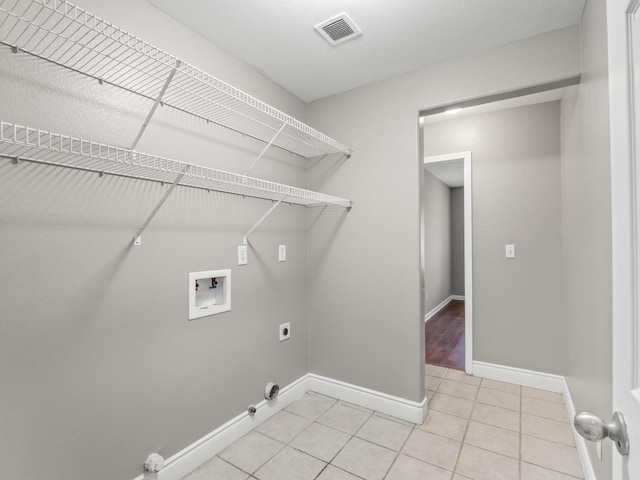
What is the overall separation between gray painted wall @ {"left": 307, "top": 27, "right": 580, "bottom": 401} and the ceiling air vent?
1.95 feet

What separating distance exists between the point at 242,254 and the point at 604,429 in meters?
1.77

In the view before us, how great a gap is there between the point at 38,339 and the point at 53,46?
1.11 meters

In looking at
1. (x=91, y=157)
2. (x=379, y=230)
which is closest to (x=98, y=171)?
(x=91, y=157)

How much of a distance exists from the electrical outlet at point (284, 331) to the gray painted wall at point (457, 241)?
5.20 metres

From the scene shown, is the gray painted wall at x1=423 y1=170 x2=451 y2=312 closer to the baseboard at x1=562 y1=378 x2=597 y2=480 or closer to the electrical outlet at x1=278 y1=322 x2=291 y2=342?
the baseboard at x1=562 y1=378 x2=597 y2=480

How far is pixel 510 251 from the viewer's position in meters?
2.85

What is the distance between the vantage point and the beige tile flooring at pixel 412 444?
1.69 m

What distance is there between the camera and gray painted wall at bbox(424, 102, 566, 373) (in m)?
2.67

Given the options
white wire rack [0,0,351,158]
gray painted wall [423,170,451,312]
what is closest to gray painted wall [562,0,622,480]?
white wire rack [0,0,351,158]

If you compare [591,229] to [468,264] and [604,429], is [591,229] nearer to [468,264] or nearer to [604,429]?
[604,429]

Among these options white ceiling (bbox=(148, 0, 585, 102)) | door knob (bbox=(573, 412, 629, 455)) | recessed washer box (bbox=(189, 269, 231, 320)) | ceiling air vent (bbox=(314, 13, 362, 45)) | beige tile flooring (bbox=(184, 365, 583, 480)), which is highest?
white ceiling (bbox=(148, 0, 585, 102))

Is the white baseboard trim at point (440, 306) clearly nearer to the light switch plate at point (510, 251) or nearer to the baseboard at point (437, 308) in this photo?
the baseboard at point (437, 308)

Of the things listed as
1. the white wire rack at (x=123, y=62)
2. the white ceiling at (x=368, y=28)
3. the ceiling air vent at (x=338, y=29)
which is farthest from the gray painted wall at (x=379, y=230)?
the ceiling air vent at (x=338, y=29)

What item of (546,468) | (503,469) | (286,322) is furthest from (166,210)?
(546,468)
